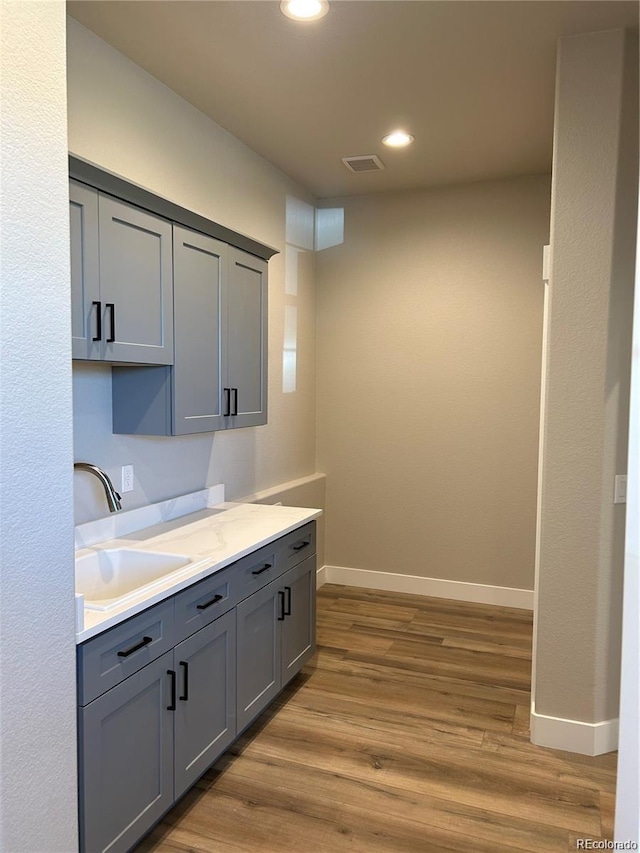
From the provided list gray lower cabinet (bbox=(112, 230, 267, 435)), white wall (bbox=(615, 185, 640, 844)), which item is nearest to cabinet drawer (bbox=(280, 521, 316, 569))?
gray lower cabinet (bbox=(112, 230, 267, 435))

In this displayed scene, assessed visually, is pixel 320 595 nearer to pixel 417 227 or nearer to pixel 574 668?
pixel 574 668

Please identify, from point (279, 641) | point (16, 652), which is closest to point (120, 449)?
point (279, 641)

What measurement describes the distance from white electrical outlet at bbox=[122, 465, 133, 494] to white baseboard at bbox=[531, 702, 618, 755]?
200 cm

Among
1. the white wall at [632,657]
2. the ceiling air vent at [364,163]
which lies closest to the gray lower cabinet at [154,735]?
the white wall at [632,657]

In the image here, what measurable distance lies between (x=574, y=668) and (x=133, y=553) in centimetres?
187

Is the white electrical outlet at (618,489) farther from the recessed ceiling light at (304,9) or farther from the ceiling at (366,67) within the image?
the recessed ceiling light at (304,9)

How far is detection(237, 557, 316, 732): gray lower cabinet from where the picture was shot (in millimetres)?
2605

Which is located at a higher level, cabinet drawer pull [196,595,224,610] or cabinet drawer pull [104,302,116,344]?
cabinet drawer pull [104,302,116,344]

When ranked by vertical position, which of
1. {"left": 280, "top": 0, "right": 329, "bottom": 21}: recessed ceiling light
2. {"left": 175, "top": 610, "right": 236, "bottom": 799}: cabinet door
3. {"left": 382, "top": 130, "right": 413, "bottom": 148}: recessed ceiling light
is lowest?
Result: {"left": 175, "top": 610, "right": 236, "bottom": 799}: cabinet door

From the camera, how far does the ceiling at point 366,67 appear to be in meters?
2.38

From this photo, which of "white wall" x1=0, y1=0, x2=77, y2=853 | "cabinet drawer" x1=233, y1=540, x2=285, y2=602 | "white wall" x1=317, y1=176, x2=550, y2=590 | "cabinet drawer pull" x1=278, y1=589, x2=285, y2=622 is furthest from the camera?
"white wall" x1=317, y1=176, x2=550, y2=590

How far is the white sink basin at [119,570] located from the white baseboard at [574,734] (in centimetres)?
167

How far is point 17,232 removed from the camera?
1462 millimetres

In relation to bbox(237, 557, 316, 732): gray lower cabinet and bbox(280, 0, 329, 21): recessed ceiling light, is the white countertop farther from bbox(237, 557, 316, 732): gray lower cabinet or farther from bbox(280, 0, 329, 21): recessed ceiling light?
bbox(280, 0, 329, 21): recessed ceiling light
